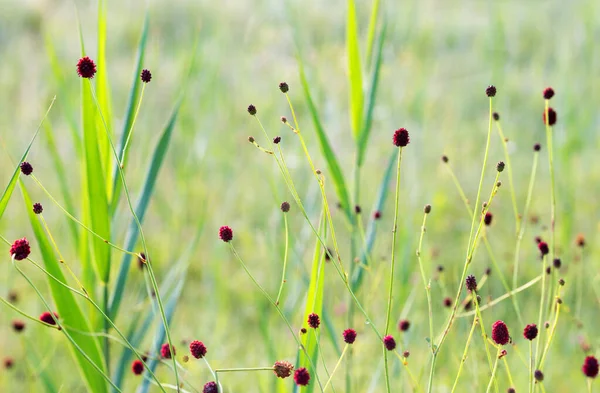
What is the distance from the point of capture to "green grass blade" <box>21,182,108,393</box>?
706mm

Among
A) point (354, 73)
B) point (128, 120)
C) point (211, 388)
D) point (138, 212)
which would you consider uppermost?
point (354, 73)

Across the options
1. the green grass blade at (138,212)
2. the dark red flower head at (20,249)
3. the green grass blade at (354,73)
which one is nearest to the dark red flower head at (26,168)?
the dark red flower head at (20,249)

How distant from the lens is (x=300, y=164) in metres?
2.04

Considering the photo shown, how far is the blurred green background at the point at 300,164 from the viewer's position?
1.34 m

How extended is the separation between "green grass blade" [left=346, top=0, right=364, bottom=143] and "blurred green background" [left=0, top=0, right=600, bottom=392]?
5cm

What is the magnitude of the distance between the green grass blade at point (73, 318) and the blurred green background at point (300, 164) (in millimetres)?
151

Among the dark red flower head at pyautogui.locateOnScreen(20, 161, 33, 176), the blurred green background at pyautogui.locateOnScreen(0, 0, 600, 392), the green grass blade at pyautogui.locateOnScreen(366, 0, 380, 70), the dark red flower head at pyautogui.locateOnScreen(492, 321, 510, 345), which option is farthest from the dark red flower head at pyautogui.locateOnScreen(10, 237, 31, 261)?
the green grass blade at pyautogui.locateOnScreen(366, 0, 380, 70)

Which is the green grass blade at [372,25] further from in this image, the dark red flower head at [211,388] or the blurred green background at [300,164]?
the dark red flower head at [211,388]

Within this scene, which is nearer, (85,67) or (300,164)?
(85,67)

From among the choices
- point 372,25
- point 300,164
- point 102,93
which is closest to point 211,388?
point 102,93

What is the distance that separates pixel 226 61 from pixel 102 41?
2.25m

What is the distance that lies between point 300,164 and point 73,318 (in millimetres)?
1348

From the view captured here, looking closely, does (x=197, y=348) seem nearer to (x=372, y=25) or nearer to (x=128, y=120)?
(x=128, y=120)

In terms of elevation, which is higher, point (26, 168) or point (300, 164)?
point (300, 164)
